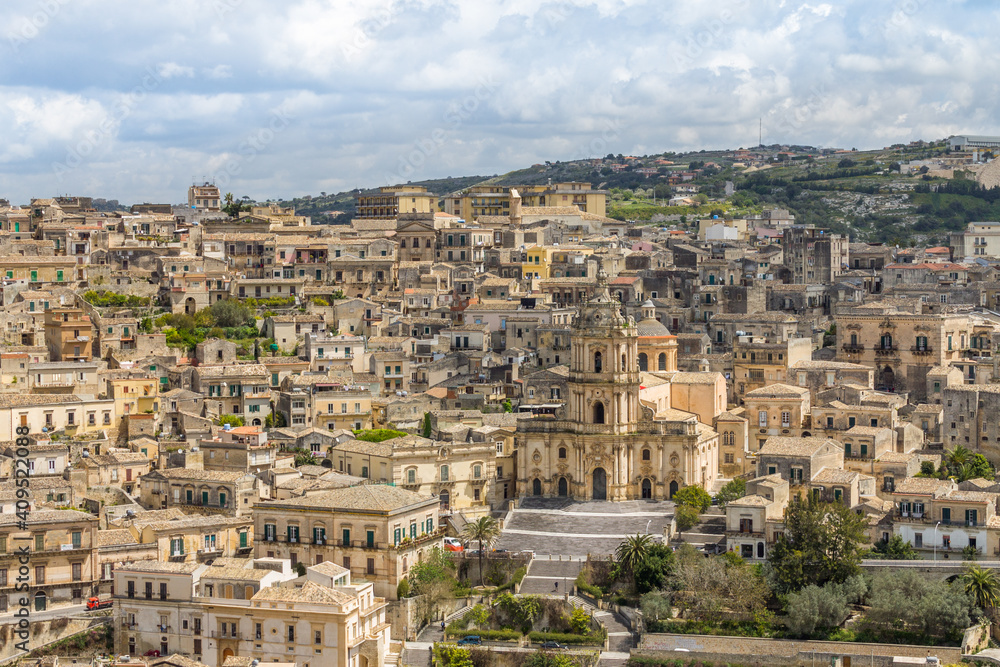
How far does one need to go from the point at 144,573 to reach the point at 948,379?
1533 inches

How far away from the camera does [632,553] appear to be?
192 feet

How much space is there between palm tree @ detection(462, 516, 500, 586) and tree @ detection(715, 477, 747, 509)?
894 cm

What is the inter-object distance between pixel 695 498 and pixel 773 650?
965 centimetres

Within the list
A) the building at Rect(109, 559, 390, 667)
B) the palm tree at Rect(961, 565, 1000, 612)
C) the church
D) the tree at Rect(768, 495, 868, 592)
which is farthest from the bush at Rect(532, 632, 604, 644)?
the church

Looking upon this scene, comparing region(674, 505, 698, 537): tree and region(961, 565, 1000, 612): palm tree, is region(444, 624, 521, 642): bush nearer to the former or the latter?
region(674, 505, 698, 537): tree

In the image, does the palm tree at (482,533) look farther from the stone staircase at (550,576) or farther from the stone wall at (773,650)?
the stone wall at (773,650)

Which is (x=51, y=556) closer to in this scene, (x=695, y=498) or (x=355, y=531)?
(x=355, y=531)

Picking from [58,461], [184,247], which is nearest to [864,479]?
[58,461]

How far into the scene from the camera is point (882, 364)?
81500mm

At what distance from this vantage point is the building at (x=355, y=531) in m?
58.0

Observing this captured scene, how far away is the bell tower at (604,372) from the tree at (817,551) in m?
12.3

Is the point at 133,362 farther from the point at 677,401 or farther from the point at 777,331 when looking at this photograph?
the point at 777,331

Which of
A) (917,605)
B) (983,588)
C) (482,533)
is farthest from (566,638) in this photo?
(983,588)

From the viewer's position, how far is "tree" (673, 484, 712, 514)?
2517 inches
